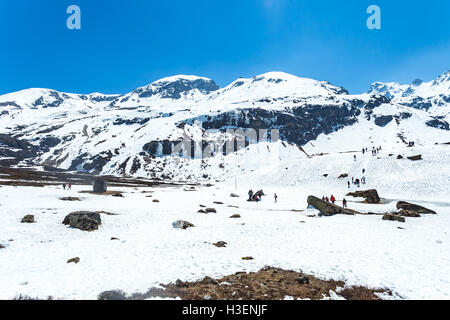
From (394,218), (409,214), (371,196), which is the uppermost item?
(371,196)

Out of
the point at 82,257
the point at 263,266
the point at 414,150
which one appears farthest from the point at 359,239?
the point at 414,150

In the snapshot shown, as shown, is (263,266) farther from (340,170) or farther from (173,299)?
(340,170)

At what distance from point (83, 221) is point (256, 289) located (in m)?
17.6

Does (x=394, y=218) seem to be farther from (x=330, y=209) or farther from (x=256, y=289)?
(x=256, y=289)

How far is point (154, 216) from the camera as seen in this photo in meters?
27.0

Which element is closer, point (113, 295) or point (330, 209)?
point (113, 295)

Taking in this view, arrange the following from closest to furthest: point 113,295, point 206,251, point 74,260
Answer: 1. point 113,295
2. point 74,260
3. point 206,251

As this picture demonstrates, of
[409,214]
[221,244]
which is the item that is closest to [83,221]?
[221,244]

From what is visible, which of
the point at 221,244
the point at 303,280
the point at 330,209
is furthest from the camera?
the point at 330,209

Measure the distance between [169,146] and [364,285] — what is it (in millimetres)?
164839

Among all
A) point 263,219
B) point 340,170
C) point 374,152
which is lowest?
point 263,219

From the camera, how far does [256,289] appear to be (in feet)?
31.9

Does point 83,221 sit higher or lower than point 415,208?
higher

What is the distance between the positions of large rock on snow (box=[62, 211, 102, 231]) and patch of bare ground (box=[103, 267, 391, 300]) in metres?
13.2
